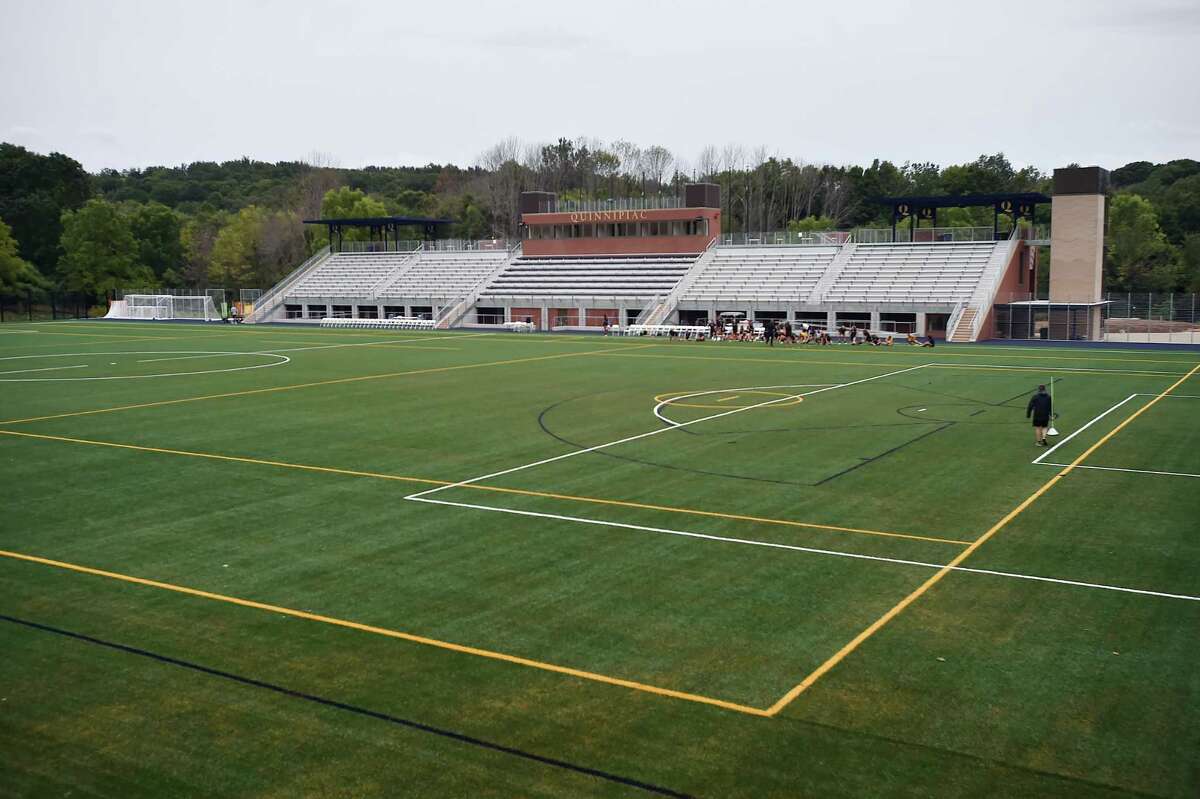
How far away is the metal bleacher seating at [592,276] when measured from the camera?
77.6 m

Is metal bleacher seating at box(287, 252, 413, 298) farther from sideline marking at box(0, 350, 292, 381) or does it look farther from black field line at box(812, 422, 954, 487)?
black field line at box(812, 422, 954, 487)

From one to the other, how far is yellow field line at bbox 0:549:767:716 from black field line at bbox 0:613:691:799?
1.72 metres

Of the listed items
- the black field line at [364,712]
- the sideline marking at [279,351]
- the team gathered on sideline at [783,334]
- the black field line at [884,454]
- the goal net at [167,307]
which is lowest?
the black field line at [364,712]

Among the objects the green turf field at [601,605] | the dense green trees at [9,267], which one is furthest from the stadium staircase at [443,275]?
the green turf field at [601,605]

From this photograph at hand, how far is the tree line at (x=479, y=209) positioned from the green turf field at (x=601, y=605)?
3209 inches

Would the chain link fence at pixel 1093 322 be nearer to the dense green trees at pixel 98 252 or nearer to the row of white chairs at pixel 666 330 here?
the row of white chairs at pixel 666 330

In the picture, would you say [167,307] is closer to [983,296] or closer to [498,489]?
[983,296]

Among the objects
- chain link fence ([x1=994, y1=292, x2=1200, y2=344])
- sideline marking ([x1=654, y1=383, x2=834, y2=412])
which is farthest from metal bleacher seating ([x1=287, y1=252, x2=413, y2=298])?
sideline marking ([x1=654, y1=383, x2=834, y2=412])

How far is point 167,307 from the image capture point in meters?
95.7

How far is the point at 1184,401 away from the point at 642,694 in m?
29.3

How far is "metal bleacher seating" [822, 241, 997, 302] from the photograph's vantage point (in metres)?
66.1

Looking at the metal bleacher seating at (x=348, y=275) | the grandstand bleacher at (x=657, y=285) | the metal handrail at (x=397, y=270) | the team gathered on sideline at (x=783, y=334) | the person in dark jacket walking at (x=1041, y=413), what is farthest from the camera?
the metal bleacher seating at (x=348, y=275)

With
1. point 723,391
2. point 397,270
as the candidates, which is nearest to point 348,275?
point 397,270

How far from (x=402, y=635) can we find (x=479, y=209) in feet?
392
